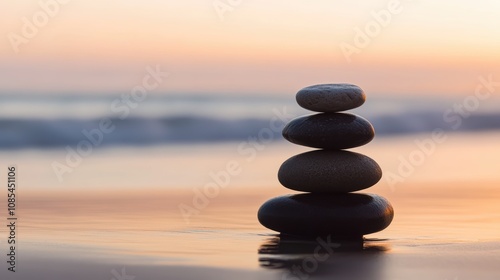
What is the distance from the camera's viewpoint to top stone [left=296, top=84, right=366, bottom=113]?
1112cm

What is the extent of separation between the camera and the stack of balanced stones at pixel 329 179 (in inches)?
428

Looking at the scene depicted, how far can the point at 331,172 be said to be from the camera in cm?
1103

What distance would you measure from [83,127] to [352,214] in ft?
46.2

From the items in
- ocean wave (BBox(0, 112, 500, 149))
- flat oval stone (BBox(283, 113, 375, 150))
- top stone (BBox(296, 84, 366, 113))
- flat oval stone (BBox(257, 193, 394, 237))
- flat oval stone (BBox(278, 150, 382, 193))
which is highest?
ocean wave (BBox(0, 112, 500, 149))

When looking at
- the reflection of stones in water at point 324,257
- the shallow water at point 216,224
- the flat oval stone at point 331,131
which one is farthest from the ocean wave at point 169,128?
the reflection of stones in water at point 324,257

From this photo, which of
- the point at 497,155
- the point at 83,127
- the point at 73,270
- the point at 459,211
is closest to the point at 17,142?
the point at 83,127

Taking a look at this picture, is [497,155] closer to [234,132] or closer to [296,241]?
[234,132]

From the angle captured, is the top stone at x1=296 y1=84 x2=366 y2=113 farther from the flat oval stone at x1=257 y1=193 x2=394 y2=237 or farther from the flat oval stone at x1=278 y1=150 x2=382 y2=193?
the flat oval stone at x1=257 y1=193 x2=394 y2=237

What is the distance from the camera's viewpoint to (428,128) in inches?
1093

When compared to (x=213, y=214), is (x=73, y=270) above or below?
below

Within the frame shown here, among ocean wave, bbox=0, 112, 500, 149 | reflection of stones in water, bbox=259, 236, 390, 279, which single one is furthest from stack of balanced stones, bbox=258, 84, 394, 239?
ocean wave, bbox=0, 112, 500, 149

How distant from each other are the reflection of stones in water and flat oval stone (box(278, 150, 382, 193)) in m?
0.54

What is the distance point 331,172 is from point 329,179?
0.07m

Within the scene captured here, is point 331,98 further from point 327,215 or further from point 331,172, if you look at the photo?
point 327,215
